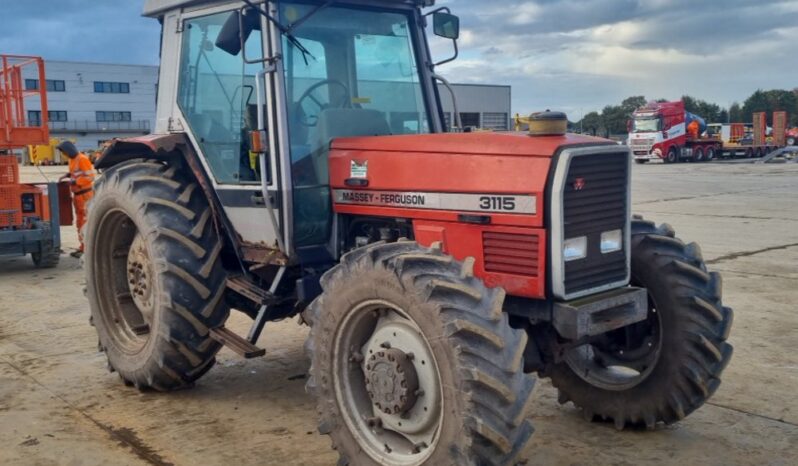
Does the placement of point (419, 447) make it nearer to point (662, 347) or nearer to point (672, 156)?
point (662, 347)

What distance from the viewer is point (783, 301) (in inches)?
325

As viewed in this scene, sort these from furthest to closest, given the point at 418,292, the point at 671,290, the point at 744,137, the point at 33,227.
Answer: the point at 744,137, the point at 33,227, the point at 671,290, the point at 418,292

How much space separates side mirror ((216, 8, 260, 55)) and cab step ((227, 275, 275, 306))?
1501 mm

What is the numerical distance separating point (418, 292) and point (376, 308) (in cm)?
39

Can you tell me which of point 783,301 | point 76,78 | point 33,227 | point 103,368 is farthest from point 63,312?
point 76,78

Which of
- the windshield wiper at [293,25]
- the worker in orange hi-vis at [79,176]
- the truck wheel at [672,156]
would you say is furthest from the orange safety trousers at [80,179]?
the truck wheel at [672,156]

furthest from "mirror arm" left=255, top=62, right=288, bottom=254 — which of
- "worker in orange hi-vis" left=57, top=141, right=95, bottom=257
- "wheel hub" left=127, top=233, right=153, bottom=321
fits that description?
"worker in orange hi-vis" left=57, top=141, right=95, bottom=257

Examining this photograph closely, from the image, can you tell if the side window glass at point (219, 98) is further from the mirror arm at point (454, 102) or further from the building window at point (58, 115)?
the building window at point (58, 115)

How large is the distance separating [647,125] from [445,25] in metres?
38.5

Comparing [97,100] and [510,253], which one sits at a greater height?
[97,100]

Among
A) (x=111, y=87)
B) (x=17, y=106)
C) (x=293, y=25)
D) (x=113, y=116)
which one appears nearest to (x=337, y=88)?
(x=293, y=25)

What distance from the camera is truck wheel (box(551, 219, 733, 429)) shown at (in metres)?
4.49

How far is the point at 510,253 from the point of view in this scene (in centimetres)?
408

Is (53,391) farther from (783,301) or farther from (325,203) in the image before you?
(783,301)
